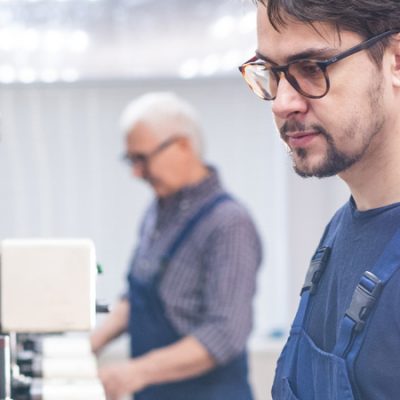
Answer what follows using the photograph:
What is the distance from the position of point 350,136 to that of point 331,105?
0.06 meters

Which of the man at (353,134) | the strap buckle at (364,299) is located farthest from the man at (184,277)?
the strap buckle at (364,299)

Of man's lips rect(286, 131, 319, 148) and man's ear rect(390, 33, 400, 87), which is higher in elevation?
man's ear rect(390, 33, 400, 87)

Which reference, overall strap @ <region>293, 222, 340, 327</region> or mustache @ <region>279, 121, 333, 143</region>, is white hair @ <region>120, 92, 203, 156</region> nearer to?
overall strap @ <region>293, 222, 340, 327</region>

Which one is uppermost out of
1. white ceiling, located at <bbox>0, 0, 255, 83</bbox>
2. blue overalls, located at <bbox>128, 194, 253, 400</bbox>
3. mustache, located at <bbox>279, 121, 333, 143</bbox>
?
white ceiling, located at <bbox>0, 0, 255, 83</bbox>

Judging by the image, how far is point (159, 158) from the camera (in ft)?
9.55

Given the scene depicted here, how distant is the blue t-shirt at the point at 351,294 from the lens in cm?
127

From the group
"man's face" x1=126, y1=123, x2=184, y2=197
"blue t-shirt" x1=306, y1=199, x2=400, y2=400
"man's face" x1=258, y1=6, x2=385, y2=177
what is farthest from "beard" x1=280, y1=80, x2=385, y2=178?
"man's face" x1=126, y1=123, x2=184, y2=197

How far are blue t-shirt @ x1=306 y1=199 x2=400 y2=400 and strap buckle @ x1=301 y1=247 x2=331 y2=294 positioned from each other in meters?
0.01

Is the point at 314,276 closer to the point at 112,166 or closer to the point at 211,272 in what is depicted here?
the point at 211,272

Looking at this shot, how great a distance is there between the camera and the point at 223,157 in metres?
4.75

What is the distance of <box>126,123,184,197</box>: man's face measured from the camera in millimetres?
2893

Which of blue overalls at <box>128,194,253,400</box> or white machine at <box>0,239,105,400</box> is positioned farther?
blue overalls at <box>128,194,253,400</box>

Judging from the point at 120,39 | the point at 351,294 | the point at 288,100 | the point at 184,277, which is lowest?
the point at 184,277

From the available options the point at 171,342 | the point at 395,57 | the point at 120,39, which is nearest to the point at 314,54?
the point at 395,57
